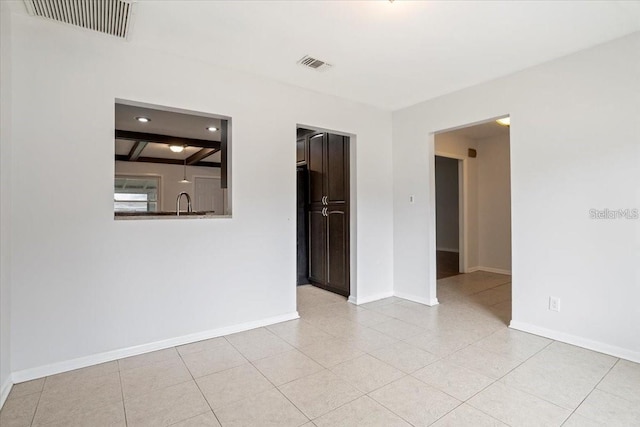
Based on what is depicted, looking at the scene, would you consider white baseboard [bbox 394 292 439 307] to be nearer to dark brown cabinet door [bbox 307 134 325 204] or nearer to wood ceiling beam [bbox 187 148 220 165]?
dark brown cabinet door [bbox 307 134 325 204]

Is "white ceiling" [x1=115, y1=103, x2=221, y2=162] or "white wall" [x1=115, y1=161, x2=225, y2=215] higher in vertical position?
"white ceiling" [x1=115, y1=103, x2=221, y2=162]

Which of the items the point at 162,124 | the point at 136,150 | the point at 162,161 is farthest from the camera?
the point at 162,161

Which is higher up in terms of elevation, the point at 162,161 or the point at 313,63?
the point at 313,63

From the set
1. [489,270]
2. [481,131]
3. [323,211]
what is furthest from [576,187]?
[489,270]

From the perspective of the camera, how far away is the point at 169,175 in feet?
23.5

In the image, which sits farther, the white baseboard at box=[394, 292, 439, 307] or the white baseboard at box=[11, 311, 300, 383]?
the white baseboard at box=[394, 292, 439, 307]

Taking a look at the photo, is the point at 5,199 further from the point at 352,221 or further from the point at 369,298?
the point at 369,298

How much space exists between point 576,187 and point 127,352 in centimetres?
383

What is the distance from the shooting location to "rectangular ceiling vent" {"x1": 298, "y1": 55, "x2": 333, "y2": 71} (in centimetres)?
286

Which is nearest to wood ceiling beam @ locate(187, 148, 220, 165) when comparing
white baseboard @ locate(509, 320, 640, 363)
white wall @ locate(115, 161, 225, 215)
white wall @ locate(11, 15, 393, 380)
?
white wall @ locate(115, 161, 225, 215)

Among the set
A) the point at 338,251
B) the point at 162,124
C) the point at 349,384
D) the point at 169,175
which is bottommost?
the point at 349,384

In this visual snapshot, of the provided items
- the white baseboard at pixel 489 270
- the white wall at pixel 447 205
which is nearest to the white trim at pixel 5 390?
the white baseboard at pixel 489 270

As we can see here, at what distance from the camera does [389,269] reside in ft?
14.2

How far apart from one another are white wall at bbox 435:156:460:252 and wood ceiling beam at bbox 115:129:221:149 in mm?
5543
